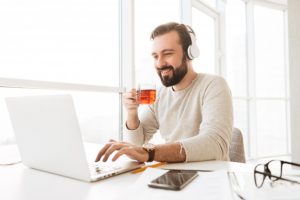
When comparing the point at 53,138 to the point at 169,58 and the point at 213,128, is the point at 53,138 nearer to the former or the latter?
the point at 213,128

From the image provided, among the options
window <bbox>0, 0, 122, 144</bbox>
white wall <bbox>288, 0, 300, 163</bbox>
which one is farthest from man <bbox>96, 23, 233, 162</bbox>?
white wall <bbox>288, 0, 300, 163</bbox>

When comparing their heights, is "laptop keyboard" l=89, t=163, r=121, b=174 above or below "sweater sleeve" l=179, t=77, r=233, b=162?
below

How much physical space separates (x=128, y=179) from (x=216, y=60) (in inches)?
115

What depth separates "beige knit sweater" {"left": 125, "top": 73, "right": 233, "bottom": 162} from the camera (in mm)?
1140

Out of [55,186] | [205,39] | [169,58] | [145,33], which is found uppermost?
[205,39]

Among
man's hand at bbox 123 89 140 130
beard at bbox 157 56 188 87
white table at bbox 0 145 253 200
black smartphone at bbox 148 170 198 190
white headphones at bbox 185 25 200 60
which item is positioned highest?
white headphones at bbox 185 25 200 60

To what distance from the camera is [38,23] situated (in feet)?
6.13

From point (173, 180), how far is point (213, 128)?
0.56 meters

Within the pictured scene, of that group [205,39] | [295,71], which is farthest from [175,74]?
[205,39]

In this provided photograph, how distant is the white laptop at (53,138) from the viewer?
74 cm

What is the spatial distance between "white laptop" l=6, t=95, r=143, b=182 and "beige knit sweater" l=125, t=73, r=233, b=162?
1.04 ft

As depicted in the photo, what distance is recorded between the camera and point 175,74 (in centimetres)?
162

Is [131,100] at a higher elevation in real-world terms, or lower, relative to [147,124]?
higher

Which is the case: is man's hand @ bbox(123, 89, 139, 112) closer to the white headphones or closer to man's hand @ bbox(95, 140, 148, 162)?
the white headphones
